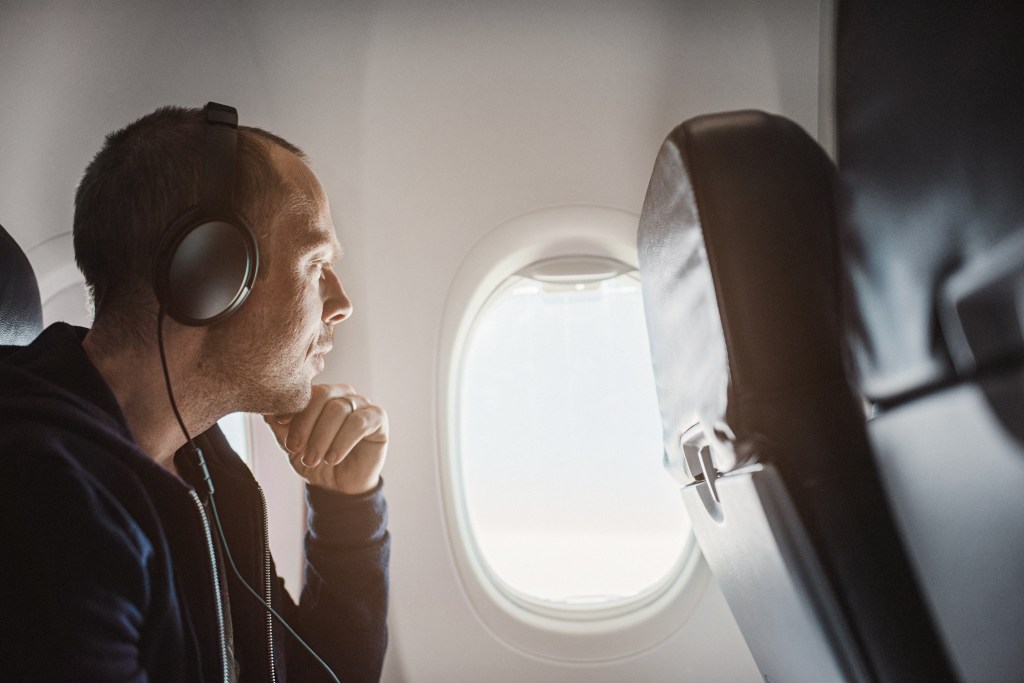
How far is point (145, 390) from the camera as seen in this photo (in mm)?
939

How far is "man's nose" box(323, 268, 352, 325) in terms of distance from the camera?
115 cm

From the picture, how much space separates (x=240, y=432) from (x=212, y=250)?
1.00 metres

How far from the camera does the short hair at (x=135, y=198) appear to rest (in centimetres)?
90

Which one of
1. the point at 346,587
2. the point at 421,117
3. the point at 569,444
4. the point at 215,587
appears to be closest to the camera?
the point at 215,587

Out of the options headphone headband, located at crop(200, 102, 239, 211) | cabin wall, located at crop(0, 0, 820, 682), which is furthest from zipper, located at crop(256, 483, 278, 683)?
cabin wall, located at crop(0, 0, 820, 682)

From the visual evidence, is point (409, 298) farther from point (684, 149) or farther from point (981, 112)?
point (981, 112)

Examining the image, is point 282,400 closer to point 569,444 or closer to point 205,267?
point 205,267

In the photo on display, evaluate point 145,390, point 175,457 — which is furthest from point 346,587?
point 145,390

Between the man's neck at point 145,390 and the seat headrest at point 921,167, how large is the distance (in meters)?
0.89

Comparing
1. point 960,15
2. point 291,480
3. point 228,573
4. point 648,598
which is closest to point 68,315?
point 291,480

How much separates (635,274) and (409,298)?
56cm

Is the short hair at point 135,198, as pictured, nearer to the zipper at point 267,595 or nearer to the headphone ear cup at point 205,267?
the headphone ear cup at point 205,267

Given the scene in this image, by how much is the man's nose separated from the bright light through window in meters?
0.58

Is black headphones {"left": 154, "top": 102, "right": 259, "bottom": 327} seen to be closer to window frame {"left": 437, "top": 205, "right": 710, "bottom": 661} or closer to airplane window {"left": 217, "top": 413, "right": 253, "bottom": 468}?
window frame {"left": 437, "top": 205, "right": 710, "bottom": 661}
